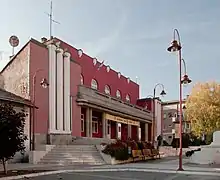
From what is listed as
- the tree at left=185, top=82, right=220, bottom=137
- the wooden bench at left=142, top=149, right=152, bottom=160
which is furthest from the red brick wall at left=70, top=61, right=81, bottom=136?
the tree at left=185, top=82, right=220, bottom=137

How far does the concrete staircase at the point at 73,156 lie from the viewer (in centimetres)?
2488

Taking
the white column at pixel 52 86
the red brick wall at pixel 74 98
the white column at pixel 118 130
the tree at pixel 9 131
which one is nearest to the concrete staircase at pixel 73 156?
the white column at pixel 52 86

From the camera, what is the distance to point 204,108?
50.1 meters

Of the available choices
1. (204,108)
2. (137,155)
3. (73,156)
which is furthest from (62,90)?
(204,108)

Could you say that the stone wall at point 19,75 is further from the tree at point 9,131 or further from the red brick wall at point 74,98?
the tree at point 9,131

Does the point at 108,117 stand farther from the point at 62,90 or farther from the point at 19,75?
the point at 19,75

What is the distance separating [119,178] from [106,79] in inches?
1301

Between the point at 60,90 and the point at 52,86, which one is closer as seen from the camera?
the point at 52,86

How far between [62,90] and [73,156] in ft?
29.1

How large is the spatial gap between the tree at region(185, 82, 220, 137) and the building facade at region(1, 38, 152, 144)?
9.82 meters

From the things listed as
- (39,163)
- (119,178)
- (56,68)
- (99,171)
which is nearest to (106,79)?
(56,68)

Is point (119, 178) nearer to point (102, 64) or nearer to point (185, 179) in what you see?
point (185, 179)

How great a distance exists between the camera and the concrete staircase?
979 inches

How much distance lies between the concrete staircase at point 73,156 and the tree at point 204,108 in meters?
25.8
